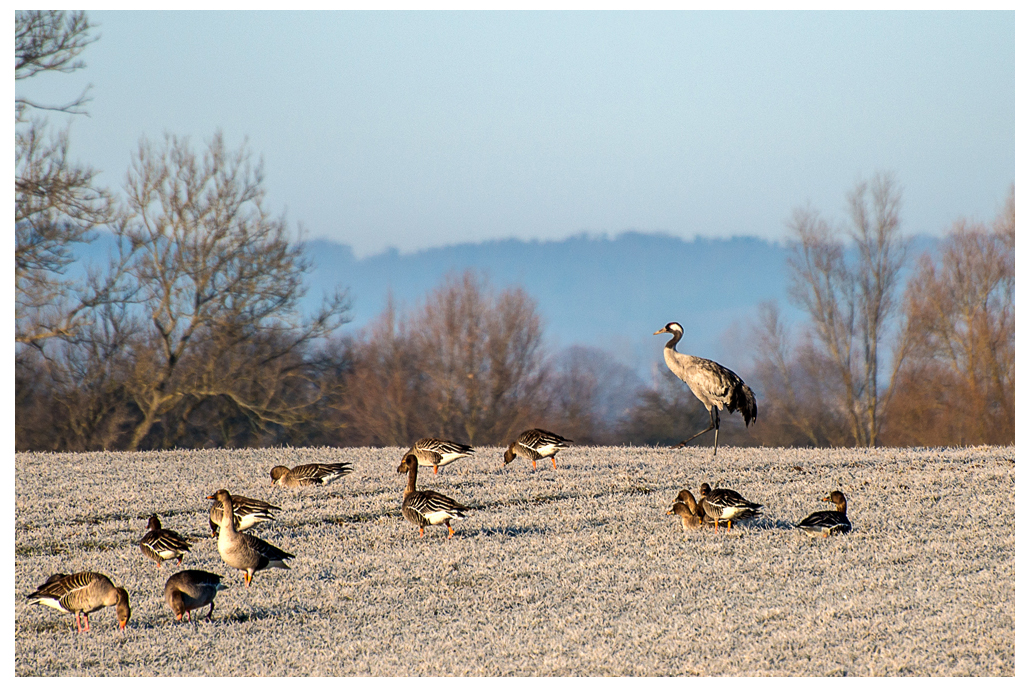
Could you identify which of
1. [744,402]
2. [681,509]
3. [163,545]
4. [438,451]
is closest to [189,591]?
[163,545]

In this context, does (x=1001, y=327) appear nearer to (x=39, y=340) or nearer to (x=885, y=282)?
(x=885, y=282)

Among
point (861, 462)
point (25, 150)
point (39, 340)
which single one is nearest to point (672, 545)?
point (861, 462)

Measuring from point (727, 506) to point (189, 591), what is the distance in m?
8.19

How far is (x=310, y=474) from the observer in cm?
1664

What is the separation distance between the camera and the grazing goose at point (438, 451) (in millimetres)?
16797

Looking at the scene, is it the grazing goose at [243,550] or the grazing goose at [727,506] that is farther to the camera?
the grazing goose at [727,506]

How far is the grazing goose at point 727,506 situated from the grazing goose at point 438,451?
17.6 ft

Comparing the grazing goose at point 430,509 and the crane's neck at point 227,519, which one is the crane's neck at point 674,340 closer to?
the grazing goose at point 430,509

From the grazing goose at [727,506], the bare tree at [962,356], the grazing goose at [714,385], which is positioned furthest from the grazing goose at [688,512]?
the bare tree at [962,356]

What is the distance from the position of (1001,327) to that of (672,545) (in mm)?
38813

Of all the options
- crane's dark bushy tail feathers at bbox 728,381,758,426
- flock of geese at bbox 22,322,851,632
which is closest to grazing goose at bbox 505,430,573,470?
flock of geese at bbox 22,322,851,632

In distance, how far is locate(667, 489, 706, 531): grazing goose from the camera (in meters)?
13.5

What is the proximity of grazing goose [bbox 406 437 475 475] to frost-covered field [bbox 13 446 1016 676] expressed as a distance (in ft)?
1.71

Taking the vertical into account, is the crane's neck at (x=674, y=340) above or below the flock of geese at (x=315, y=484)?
above
